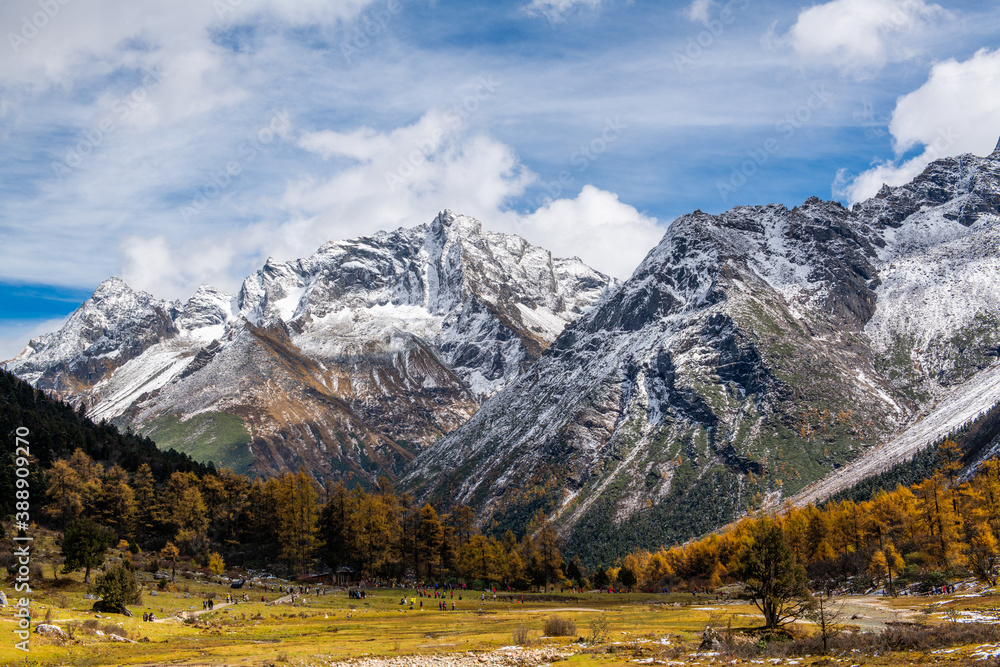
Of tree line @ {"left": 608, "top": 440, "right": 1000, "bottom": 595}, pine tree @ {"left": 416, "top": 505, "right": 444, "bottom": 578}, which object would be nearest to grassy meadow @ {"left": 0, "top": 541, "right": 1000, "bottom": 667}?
tree line @ {"left": 608, "top": 440, "right": 1000, "bottom": 595}

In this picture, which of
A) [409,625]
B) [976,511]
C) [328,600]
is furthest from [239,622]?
[976,511]

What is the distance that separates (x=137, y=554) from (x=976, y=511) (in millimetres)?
123581

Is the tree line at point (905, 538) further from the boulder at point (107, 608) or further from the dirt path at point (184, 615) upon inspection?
the boulder at point (107, 608)

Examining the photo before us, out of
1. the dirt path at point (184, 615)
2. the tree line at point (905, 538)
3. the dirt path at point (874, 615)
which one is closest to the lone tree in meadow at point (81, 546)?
the dirt path at point (184, 615)

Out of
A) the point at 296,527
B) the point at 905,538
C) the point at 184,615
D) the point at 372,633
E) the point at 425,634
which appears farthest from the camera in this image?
the point at 296,527

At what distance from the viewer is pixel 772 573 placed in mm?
57969

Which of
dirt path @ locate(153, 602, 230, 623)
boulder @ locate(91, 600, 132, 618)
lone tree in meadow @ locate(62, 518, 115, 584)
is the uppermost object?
lone tree in meadow @ locate(62, 518, 115, 584)

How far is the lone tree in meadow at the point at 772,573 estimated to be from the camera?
2253 inches

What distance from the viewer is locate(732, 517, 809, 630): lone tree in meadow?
57.2 metres

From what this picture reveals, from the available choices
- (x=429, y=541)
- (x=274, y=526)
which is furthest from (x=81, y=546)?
(x=429, y=541)

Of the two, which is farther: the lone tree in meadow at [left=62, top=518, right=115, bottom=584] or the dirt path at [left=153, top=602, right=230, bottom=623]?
the lone tree in meadow at [left=62, top=518, right=115, bottom=584]

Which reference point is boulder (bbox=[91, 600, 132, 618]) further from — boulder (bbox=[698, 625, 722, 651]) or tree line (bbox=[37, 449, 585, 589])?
boulder (bbox=[698, 625, 722, 651])

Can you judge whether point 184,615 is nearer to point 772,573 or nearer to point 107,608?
point 107,608

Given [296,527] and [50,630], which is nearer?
[50,630]
